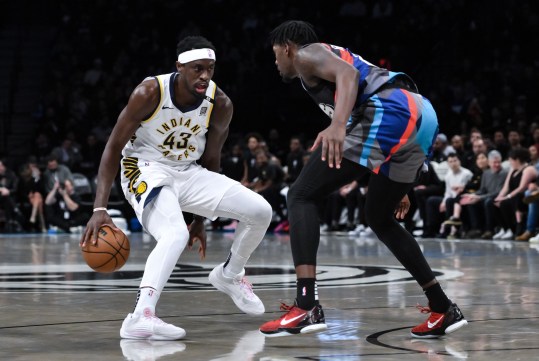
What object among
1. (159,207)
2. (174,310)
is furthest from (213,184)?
(174,310)

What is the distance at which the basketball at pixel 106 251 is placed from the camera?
5.20 m

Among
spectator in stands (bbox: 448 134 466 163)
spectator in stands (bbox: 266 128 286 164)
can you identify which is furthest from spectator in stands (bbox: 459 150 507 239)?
spectator in stands (bbox: 266 128 286 164)

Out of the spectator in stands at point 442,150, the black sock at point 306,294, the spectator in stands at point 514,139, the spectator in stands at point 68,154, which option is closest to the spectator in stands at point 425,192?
the spectator in stands at point 442,150

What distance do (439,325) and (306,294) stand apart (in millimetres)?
647

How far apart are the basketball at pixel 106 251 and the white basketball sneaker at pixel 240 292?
63 centimetres

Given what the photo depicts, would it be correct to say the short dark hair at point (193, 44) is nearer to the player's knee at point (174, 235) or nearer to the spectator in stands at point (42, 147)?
the player's knee at point (174, 235)

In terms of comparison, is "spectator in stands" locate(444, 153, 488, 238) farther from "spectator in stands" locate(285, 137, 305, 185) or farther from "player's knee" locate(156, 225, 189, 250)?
"player's knee" locate(156, 225, 189, 250)

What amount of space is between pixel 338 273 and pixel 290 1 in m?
14.7

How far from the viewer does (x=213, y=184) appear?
5.60 meters

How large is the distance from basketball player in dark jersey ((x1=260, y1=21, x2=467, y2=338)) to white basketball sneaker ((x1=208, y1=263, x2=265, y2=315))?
741 millimetres

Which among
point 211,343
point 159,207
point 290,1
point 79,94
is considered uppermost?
point 290,1

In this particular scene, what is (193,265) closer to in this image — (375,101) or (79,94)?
(375,101)

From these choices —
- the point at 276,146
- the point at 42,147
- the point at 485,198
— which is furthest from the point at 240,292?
the point at 42,147

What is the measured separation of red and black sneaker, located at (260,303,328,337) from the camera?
4.72 m
